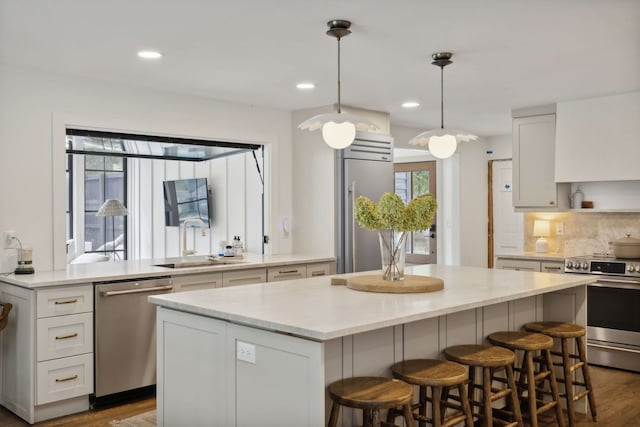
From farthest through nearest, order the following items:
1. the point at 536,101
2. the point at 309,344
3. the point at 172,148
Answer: the point at 172,148 < the point at 536,101 < the point at 309,344

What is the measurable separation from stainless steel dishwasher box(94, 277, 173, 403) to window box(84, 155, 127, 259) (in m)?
4.21

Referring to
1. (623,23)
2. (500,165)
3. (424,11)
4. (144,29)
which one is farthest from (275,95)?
(500,165)

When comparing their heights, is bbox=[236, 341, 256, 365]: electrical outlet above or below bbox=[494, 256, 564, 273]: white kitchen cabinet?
below

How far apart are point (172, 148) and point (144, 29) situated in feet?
9.29

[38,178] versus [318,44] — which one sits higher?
[318,44]

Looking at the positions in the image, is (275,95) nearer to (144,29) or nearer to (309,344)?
(144,29)

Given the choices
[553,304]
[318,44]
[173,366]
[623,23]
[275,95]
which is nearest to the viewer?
[173,366]

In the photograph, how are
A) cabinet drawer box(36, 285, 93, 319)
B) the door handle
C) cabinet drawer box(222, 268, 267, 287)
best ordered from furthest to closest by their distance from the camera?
1. cabinet drawer box(222, 268, 267, 287)
2. the door handle
3. cabinet drawer box(36, 285, 93, 319)

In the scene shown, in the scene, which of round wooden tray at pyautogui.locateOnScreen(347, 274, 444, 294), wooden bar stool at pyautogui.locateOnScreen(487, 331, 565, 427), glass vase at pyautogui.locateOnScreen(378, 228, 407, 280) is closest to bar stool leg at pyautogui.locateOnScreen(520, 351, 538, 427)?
wooden bar stool at pyautogui.locateOnScreen(487, 331, 565, 427)

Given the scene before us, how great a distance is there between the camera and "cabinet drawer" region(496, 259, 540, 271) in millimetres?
5402

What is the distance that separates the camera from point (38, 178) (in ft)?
13.4

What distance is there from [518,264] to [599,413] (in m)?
1.97

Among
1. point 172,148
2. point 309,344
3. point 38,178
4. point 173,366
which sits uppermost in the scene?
point 172,148

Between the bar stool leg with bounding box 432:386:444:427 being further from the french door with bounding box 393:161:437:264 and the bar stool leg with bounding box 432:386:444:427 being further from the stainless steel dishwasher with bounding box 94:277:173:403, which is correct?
the french door with bounding box 393:161:437:264
